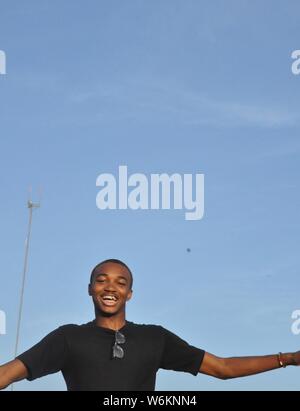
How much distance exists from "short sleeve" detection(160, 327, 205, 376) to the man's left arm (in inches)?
3.6

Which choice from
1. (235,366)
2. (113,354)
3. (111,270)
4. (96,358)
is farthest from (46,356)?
(235,366)

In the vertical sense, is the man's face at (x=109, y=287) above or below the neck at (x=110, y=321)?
above

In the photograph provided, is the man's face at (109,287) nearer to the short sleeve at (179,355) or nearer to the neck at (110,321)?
the neck at (110,321)

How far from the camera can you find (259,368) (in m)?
9.68

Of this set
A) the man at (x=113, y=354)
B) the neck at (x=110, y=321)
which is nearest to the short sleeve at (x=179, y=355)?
the man at (x=113, y=354)

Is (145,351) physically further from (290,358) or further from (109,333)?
(290,358)

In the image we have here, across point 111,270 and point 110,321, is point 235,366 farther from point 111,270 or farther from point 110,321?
point 111,270

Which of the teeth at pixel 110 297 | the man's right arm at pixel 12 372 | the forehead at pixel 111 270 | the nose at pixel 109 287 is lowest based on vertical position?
the man's right arm at pixel 12 372

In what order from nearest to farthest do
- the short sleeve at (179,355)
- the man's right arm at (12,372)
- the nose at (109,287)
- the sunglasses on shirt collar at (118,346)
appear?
the man's right arm at (12,372) → the sunglasses on shirt collar at (118,346) → the nose at (109,287) → the short sleeve at (179,355)

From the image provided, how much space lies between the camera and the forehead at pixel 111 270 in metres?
9.33

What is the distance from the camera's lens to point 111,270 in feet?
30.6

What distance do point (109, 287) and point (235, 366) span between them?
6.04ft
